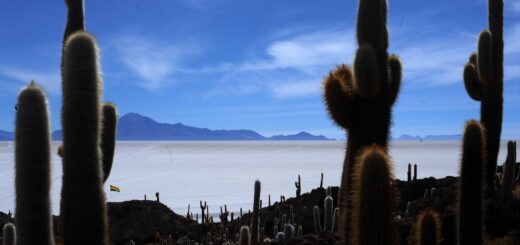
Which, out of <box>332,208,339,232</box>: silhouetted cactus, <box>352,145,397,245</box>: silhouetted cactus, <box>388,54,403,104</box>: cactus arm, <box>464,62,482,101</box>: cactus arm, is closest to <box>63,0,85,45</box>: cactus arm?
<box>388,54,403,104</box>: cactus arm

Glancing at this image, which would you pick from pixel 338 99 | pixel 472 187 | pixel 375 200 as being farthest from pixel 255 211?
pixel 375 200

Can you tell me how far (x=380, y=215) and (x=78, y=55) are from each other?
2789 mm

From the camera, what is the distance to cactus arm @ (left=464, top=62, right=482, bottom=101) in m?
13.2

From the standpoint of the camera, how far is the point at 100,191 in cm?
492

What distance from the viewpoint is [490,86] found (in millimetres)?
13086

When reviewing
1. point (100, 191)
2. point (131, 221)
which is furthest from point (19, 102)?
point (131, 221)

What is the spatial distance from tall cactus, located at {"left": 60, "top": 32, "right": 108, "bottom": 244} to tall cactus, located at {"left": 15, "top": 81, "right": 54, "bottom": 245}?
162 mm

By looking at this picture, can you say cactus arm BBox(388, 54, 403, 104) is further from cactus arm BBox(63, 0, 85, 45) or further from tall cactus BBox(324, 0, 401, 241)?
cactus arm BBox(63, 0, 85, 45)

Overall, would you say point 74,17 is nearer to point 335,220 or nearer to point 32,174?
point 32,174

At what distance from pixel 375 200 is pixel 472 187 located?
1.73m

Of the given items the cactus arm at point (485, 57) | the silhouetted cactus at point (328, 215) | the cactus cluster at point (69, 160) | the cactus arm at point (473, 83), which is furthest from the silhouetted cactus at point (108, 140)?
the cactus arm at point (473, 83)

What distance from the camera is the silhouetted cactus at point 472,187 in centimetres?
573

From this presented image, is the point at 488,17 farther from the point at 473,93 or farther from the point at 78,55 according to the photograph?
the point at 78,55

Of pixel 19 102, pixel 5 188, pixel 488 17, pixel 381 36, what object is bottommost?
pixel 5 188
